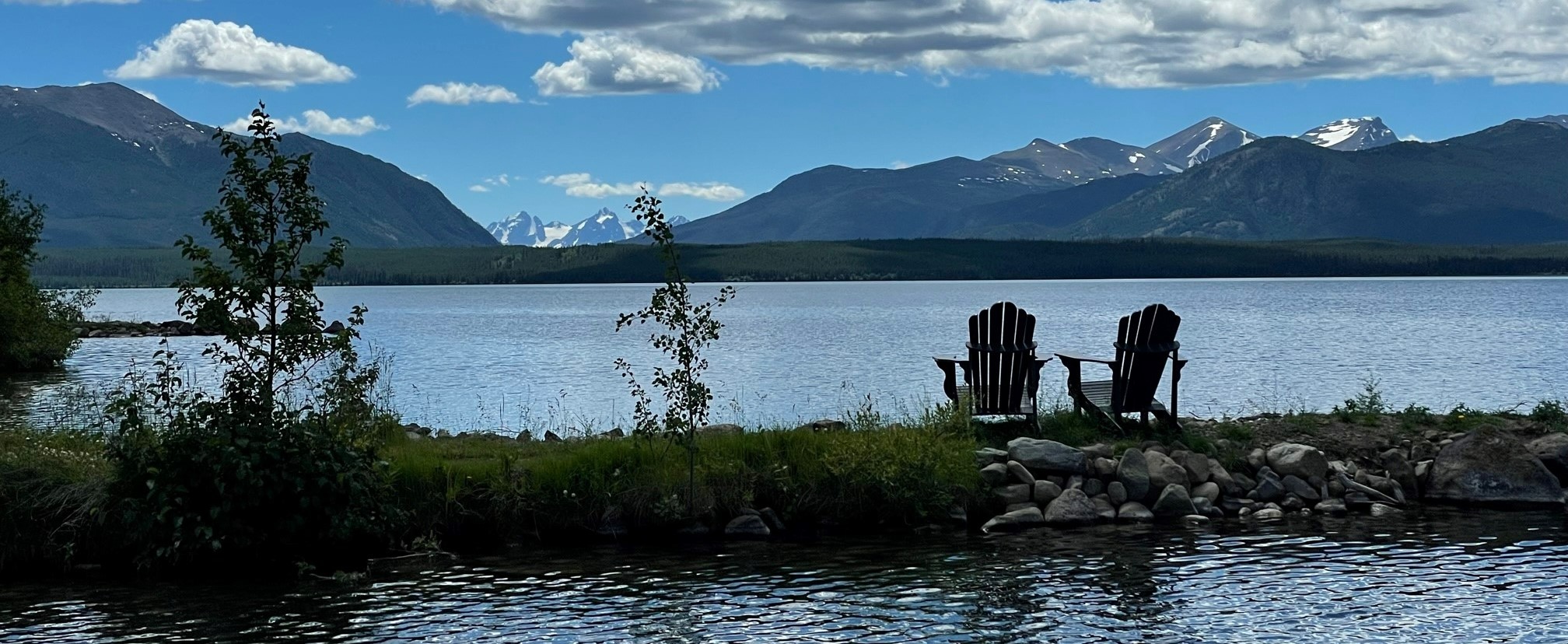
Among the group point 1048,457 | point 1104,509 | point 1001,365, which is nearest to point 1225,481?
point 1104,509

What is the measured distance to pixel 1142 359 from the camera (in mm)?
16641

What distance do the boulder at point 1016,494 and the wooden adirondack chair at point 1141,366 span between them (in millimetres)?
2098

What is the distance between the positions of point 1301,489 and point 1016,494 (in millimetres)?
3304

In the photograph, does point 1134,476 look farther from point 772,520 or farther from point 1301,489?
point 772,520

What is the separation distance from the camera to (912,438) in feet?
48.7

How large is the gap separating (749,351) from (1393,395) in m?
26.2

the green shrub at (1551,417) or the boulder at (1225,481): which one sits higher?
the green shrub at (1551,417)

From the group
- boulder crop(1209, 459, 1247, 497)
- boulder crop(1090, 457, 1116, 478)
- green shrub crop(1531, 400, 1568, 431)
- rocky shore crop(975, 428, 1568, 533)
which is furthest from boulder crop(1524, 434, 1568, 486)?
boulder crop(1090, 457, 1116, 478)

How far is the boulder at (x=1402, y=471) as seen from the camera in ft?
52.3

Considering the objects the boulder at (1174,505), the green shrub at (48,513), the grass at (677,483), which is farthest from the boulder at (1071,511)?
the green shrub at (48,513)

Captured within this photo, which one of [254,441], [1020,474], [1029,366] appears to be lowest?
[1020,474]

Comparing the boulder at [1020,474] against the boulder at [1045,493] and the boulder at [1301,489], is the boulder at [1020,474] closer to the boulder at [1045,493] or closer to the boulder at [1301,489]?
the boulder at [1045,493]

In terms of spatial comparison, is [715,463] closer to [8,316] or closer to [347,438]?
[347,438]

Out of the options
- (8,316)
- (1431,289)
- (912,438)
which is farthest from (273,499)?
(1431,289)
